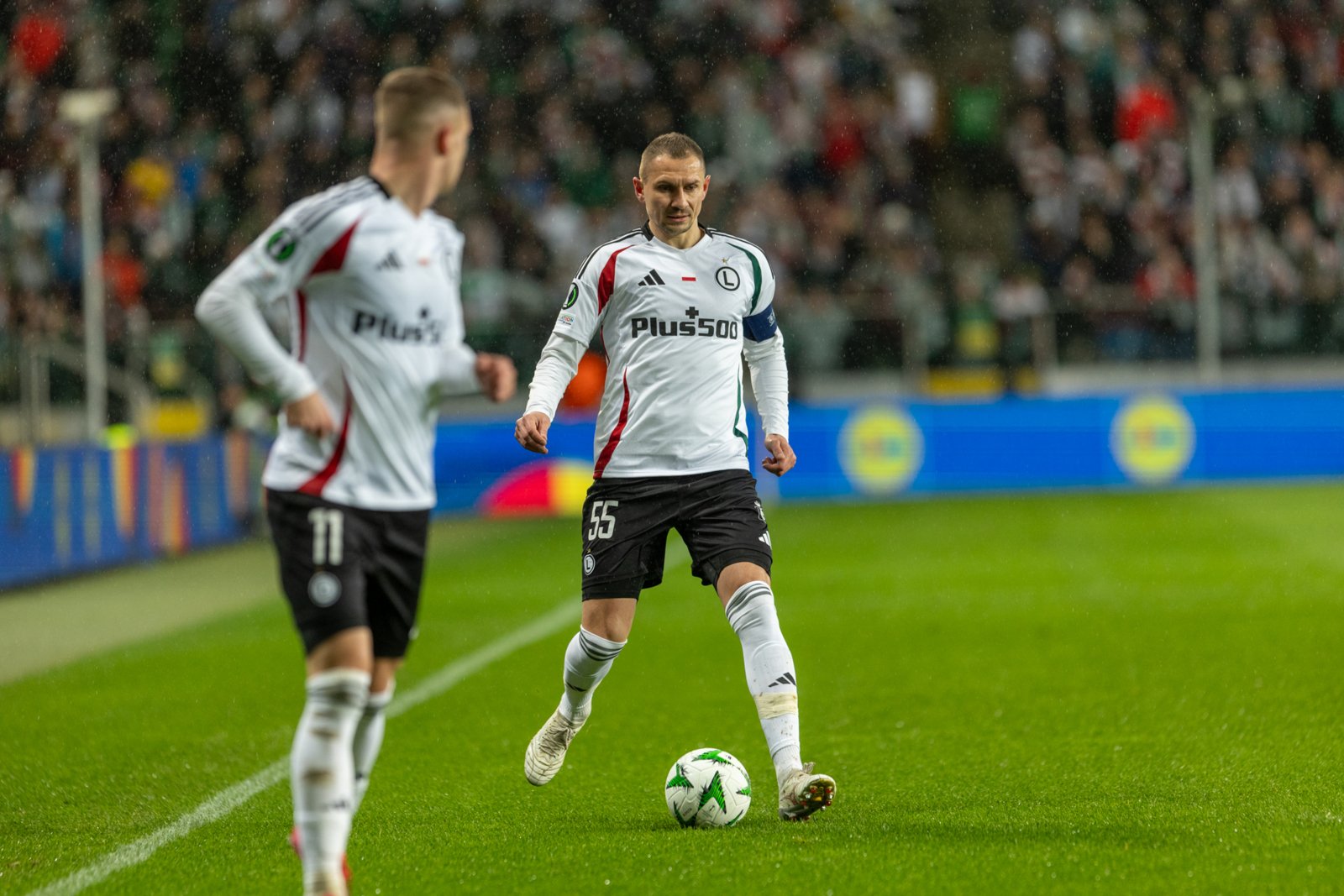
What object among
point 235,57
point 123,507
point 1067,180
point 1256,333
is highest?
point 235,57

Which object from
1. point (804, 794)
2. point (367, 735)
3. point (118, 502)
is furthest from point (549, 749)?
point (118, 502)

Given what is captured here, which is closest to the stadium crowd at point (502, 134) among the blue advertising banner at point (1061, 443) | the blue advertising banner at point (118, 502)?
the blue advertising banner at point (1061, 443)

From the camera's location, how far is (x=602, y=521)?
18.8 ft

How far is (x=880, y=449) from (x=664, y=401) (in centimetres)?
1523

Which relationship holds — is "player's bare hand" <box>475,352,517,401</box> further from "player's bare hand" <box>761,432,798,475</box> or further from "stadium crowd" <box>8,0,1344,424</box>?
"stadium crowd" <box>8,0,1344,424</box>

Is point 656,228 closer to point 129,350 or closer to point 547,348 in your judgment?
point 547,348

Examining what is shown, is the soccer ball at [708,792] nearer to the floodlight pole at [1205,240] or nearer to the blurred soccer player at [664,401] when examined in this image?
the blurred soccer player at [664,401]

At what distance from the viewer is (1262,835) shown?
4996 millimetres

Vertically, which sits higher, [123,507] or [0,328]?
[0,328]

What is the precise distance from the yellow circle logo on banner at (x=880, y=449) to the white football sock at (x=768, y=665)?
15.1 metres

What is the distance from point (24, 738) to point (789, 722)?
3818mm

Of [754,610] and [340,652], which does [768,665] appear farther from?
[340,652]

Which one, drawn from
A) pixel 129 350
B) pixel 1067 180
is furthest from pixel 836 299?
pixel 129 350

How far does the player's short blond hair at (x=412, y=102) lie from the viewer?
4293 mm
